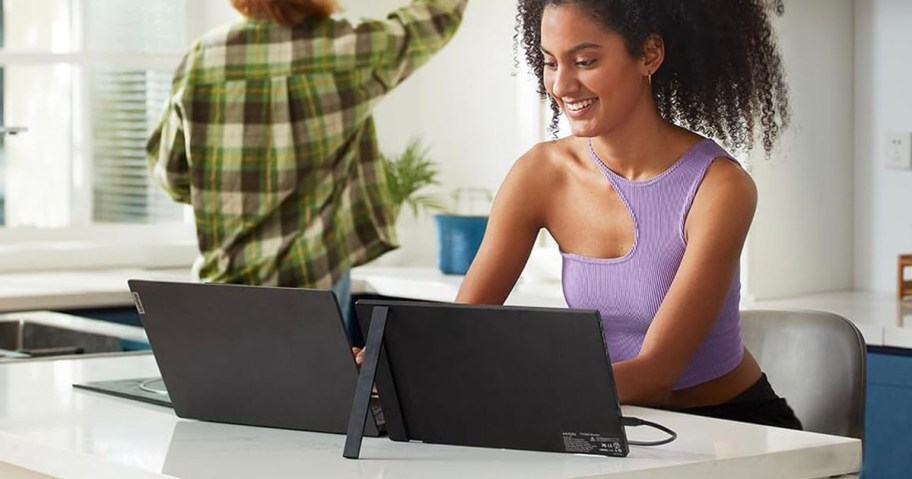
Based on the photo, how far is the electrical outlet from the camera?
364 centimetres

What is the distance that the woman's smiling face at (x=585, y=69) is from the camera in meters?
1.95

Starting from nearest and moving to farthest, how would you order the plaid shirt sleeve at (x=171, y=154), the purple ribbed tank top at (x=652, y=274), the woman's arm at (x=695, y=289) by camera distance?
1. the woman's arm at (x=695, y=289)
2. the purple ribbed tank top at (x=652, y=274)
3. the plaid shirt sleeve at (x=171, y=154)

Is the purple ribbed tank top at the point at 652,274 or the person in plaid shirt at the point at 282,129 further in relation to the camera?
the person in plaid shirt at the point at 282,129

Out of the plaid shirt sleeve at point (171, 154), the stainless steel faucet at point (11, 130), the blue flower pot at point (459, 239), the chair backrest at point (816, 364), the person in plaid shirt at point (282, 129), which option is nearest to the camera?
the chair backrest at point (816, 364)

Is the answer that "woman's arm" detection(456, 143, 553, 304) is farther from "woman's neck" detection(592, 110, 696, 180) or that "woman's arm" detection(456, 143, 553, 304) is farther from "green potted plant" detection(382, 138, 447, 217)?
"green potted plant" detection(382, 138, 447, 217)

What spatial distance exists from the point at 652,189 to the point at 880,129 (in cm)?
188

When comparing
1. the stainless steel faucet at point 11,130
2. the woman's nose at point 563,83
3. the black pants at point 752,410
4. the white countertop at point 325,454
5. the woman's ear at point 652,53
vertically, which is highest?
the woman's ear at point 652,53

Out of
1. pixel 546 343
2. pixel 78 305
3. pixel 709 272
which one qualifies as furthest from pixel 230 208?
pixel 546 343

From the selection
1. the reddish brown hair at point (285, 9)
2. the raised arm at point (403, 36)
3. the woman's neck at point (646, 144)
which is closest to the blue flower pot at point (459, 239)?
the raised arm at point (403, 36)

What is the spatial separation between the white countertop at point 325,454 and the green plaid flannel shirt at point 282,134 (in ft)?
4.72

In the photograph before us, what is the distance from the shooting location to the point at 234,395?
1.69m

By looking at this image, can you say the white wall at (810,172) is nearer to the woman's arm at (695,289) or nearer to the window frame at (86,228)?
the woman's arm at (695,289)

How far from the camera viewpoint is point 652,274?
199 cm

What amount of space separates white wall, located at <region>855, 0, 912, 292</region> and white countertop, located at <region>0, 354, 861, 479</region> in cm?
211
